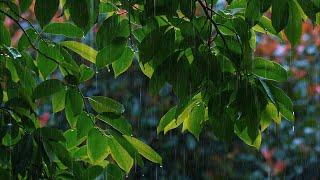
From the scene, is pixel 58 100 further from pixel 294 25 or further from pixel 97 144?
pixel 294 25

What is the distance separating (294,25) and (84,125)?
1.71ft

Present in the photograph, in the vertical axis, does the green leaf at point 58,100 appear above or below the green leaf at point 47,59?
below

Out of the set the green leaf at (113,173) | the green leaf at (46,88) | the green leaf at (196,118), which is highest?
the green leaf at (46,88)

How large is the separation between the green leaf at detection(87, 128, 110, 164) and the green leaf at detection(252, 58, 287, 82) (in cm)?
38

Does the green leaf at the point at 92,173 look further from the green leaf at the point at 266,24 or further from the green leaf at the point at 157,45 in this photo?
the green leaf at the point at 266,24

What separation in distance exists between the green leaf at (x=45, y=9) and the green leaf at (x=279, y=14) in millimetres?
406

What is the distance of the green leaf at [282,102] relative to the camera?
1.30 m

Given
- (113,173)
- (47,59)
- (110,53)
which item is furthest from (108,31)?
(113,173)

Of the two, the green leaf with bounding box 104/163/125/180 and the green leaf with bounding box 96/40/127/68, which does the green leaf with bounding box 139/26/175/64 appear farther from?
the green leaf with bounding box 104/163/125/180

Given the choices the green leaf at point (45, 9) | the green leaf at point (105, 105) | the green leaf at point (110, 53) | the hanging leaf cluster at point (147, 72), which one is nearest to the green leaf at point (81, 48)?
the hanging leaf cluster at point (147, 72)

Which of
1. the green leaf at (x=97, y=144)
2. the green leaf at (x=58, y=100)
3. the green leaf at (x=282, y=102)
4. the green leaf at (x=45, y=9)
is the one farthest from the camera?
the green leaf at (x=58, y=100)

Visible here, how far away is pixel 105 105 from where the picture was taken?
4.85ft

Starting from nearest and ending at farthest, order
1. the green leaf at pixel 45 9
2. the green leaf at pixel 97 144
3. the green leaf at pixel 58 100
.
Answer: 1. the green leaf at pixel 45 9
2. the green leaf at pixel 97 144
3. the green leaf at pixel 58 100

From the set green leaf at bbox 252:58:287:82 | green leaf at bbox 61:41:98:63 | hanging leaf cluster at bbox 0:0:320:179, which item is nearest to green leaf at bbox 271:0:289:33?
hanging leaf cluster at bbox 0:0:320:179
